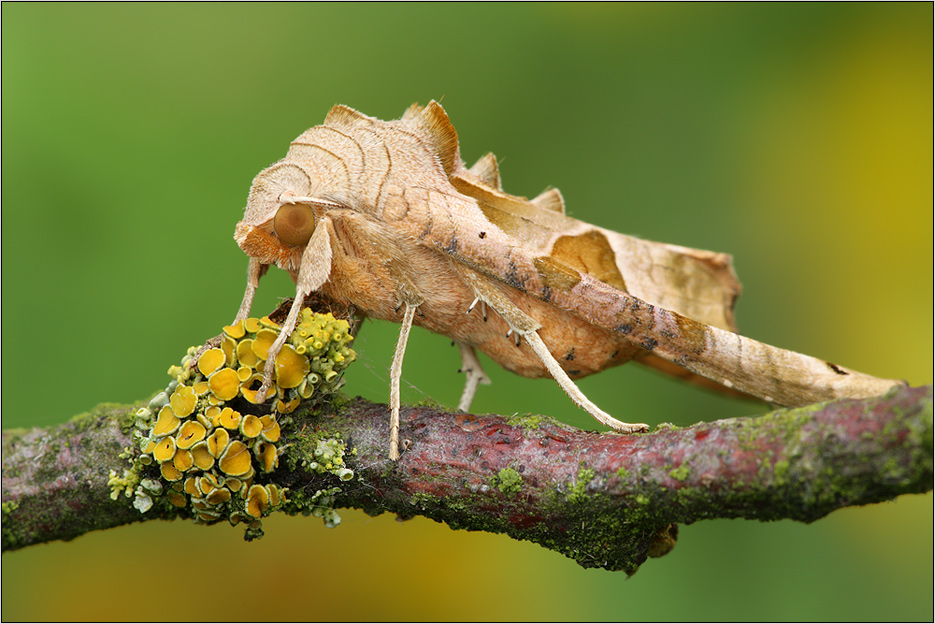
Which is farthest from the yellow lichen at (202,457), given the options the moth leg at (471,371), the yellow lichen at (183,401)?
the moth leg at (471,371)

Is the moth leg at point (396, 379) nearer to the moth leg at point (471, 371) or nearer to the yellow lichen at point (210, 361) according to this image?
the moth leg at point (471, 371)

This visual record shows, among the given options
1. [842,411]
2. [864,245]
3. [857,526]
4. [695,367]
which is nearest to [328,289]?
[695,367]

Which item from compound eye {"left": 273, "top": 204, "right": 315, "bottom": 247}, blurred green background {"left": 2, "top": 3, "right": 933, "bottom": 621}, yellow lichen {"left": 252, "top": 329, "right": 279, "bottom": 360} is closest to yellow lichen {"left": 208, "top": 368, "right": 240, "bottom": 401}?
yellow lichen {"left": 252, "top": 329, "right": 279, "bottom": 360}

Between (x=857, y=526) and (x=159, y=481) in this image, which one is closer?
(x=159, y=481)

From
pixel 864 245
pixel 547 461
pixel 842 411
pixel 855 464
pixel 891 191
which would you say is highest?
pixel 891 191

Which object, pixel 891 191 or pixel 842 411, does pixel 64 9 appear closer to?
pixel 842 411

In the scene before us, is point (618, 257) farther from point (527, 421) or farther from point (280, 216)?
point (280, 216)

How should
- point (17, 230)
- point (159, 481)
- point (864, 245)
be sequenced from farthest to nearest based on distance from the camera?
point (864, 245) → point (17, 230) → point (159, 481)
